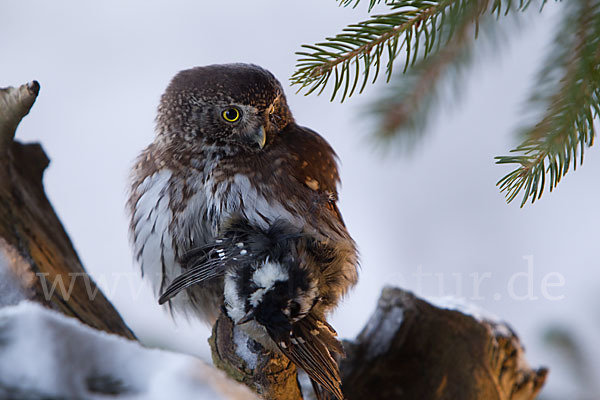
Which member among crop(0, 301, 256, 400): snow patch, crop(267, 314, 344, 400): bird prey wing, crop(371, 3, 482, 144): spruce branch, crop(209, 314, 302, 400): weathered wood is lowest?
crop(209, 314, 302, 400): weathered wood

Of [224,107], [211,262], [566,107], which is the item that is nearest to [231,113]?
[224,107]

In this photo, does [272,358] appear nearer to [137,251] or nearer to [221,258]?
[221,258]

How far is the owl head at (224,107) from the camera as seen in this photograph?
3.20 ft

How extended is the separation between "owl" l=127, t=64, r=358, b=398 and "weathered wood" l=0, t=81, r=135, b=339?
0.41 feet

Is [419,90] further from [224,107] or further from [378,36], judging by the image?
[224,107]

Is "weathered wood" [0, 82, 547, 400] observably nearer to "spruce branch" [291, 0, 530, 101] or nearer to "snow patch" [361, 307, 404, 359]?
"snow patch" [361, 307, 404, 359]

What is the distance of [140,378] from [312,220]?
50cm

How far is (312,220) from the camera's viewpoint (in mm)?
920

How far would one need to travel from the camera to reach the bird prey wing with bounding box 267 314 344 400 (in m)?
0.75

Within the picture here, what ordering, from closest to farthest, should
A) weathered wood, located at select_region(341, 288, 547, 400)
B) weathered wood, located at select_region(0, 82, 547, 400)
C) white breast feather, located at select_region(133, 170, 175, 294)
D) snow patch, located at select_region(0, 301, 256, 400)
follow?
snow patch, located at select_region(0, 301, 256, 400), weathered wood, located at select_region(0, 82, 547, 400), white breast feather, located at select_region(133, 170, 175, 294), weathered wood, located at select_region(341, 288, 547, 400)

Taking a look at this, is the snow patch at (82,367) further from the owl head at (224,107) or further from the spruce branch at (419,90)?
the owl head at (224,107)

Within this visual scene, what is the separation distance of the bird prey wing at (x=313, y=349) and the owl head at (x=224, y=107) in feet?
1.16

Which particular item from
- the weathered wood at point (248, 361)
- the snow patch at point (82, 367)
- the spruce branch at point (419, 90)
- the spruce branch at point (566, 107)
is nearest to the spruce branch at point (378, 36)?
the spruce branch at point (566, 107)

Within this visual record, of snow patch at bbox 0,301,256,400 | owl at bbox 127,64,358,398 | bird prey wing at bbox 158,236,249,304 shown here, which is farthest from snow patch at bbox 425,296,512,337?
snow patch at bbox 0,301,256,400
